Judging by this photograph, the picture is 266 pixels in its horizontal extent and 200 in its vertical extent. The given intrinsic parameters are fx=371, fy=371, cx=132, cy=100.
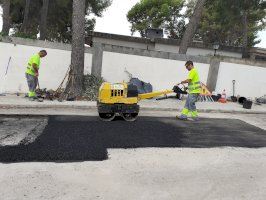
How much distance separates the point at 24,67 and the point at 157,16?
3365 centimetres

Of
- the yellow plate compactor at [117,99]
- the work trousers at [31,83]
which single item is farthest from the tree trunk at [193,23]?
the yellow plate compactor at [117,99]

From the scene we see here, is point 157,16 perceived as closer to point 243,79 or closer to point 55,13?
point 55,13

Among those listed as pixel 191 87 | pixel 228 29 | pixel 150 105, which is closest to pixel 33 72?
pixel 150 105

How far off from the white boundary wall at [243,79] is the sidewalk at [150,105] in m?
1.26

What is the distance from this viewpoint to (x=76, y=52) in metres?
13.8

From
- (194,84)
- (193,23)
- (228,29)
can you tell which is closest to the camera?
(194,84)

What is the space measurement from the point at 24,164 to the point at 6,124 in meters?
3.04

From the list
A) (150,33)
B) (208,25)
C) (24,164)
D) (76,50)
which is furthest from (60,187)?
(208,25)

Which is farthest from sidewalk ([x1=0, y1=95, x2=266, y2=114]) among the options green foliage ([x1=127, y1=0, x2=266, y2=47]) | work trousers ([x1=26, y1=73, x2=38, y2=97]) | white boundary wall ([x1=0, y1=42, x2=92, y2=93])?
green foliage ([x1=127, y1=0, x2=266, y2=47])

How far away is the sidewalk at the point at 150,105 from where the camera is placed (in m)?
12.0

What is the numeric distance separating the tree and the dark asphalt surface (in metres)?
35.7

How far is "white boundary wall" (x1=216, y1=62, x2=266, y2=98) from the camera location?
658 inches

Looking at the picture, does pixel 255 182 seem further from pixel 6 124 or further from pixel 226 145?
pixel 6 124

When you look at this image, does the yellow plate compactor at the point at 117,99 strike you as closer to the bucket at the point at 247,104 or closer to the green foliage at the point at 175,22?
the bucket at the point at 247,104
